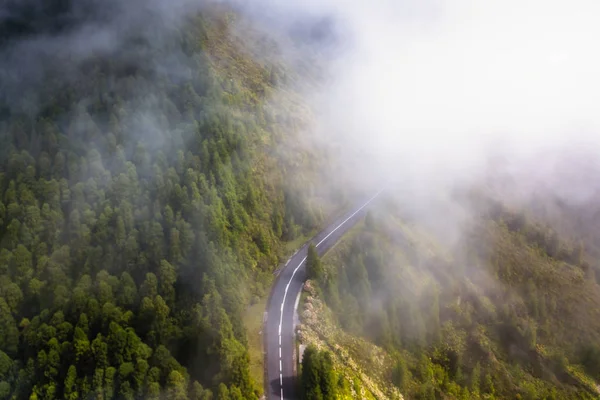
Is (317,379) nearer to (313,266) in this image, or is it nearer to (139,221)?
(313,266)

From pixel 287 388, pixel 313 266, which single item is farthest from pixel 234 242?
pixel 287 388

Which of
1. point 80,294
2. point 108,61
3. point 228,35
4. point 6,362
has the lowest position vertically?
point 6,362

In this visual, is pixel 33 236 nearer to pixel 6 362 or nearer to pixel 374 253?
pixel 6 362

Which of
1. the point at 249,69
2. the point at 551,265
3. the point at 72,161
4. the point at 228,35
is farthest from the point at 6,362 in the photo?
the point at 551,265

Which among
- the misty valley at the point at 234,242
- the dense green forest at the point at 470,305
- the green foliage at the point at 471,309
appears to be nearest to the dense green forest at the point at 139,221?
the misty valley at the point at 234,242

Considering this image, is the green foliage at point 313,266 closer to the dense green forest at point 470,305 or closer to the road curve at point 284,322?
the dense green forest at point 470,305
